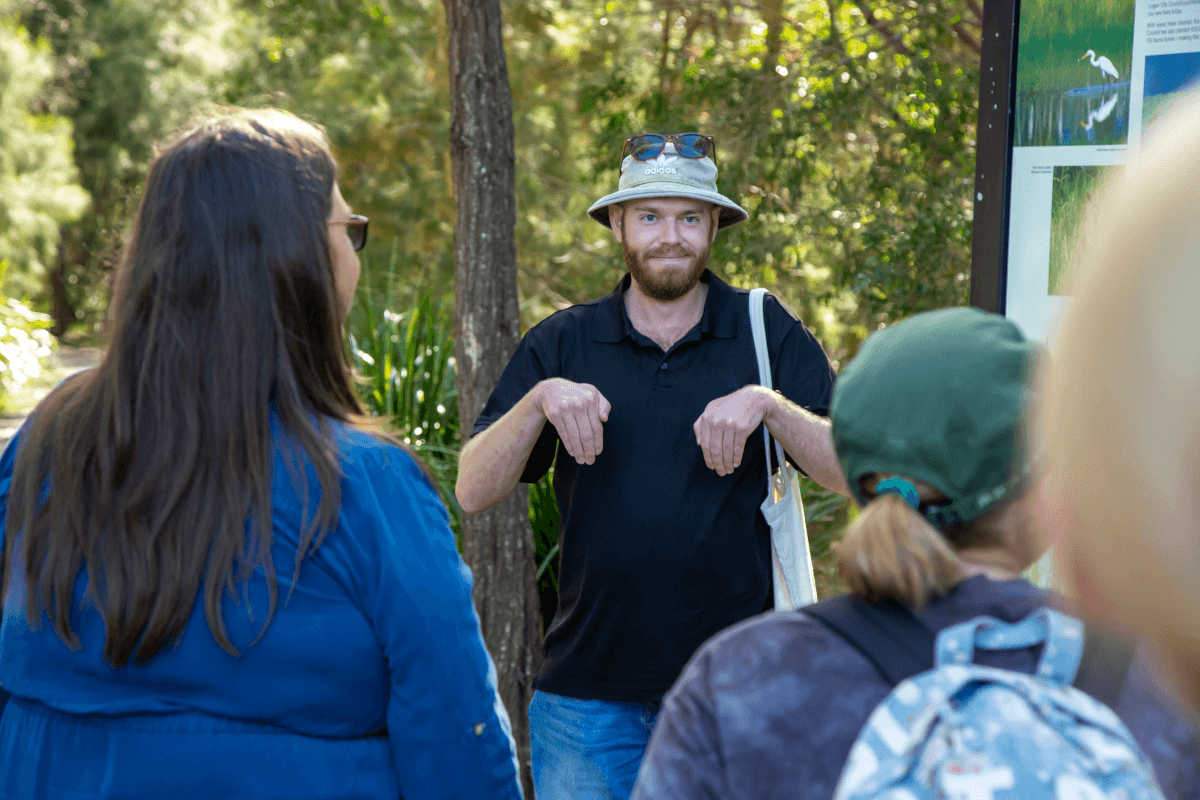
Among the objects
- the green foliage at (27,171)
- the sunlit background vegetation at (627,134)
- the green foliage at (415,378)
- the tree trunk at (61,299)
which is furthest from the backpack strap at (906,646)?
the tree trunk at (61,299)

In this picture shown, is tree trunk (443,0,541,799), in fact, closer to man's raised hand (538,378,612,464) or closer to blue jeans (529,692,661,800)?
blue jeans (529,692,661,800)

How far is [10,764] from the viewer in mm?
1545

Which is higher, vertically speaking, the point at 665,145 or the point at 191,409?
the point at 665,145

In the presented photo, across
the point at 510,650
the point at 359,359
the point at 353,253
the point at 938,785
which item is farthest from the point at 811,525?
the point at 938,785

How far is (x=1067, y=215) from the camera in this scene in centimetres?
264

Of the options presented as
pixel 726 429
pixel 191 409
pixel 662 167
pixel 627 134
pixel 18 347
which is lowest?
pixel 18 347

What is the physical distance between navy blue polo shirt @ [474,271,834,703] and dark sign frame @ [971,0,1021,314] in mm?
484

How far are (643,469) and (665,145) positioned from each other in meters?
A: 0.91

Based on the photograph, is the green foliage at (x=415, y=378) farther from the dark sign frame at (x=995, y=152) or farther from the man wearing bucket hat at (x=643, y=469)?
the dark sign frame at (x=995, y=152)

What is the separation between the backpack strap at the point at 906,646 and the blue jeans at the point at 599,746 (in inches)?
58.6

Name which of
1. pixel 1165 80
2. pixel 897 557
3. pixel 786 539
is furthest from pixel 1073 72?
pixel 897 557

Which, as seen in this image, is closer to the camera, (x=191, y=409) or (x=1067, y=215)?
(x=191, y=409)

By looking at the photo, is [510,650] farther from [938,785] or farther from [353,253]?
[938,785]

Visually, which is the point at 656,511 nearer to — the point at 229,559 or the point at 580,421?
the point at 580,421
